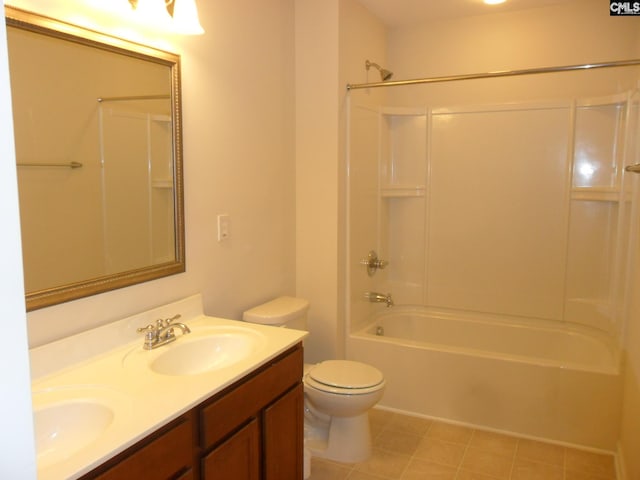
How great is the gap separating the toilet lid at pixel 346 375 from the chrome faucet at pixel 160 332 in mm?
846

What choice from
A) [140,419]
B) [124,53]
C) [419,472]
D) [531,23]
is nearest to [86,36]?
[124,53]

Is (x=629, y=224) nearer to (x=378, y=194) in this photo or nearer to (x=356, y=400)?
(x=378, y=194)

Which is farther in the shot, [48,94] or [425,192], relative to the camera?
[425,192]

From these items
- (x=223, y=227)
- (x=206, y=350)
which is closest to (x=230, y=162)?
(x=223, y=227)

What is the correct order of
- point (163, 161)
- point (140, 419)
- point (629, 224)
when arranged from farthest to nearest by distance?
point (629, 224) < point (163, 161) < point (140, 419)

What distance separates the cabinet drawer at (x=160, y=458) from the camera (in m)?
1.21

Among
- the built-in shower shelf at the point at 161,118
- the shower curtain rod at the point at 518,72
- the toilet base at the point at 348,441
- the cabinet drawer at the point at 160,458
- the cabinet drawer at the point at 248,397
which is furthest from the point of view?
the toilet base at the point at 348,441


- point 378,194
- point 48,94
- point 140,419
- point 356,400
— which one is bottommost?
point 356,400

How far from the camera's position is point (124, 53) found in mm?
1860

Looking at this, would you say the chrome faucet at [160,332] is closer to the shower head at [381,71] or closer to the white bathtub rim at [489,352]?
the white bathtub rim at [489,352]

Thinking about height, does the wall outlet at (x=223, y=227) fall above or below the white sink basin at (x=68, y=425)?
above

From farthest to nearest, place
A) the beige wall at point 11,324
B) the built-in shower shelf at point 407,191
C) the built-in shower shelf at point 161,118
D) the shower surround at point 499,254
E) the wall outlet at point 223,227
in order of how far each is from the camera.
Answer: the built-in shower shelf at point 407,191, the shower surround at point 499,254, the wall outlet at point 223,227, the built-in shower shelf at point 161,118, the beige wall at point 11,324

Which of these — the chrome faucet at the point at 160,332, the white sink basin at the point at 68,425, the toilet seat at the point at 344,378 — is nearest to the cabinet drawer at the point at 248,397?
the white sink basin at the point at 68,425

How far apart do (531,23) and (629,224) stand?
4.79 feet
